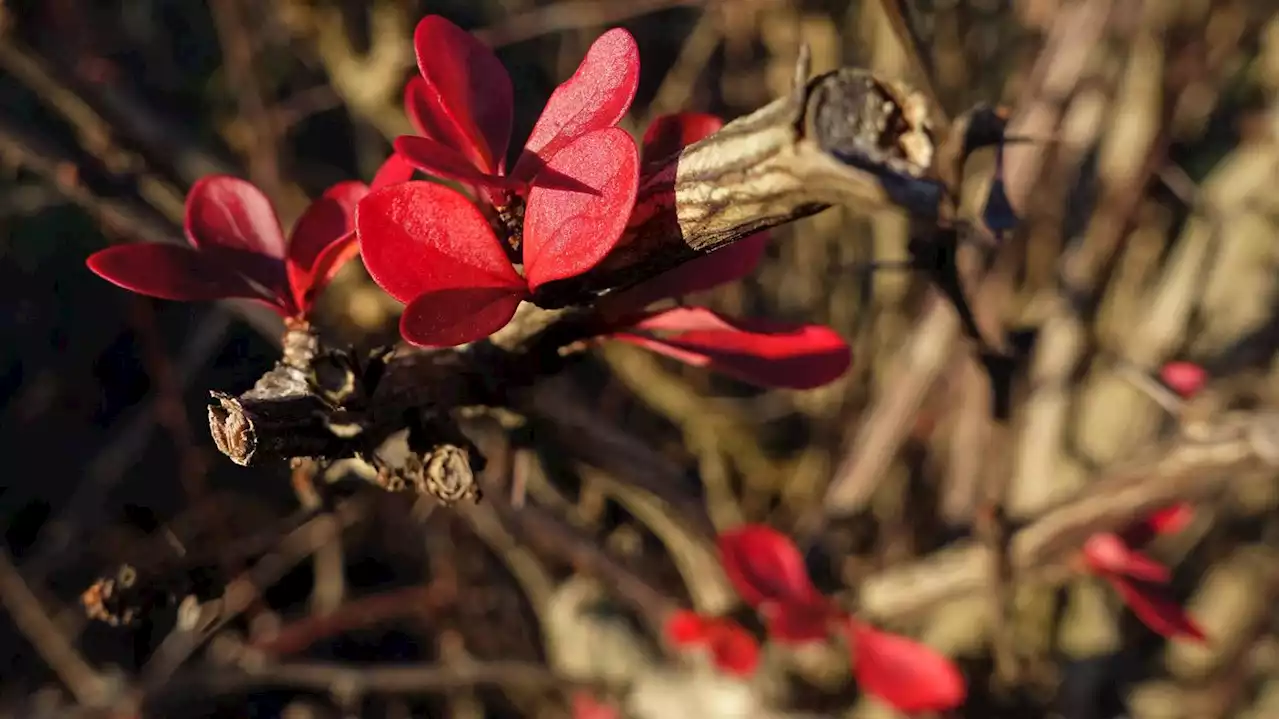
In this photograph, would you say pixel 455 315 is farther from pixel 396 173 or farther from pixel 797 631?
pixel 797 631

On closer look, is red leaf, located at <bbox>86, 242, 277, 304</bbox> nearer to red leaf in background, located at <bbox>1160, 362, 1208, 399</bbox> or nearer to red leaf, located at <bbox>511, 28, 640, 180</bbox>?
red leaf, located at <bbox>511, 28, 640, 180</bbox>

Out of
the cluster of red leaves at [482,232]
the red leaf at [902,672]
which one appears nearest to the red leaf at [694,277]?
the cluster of red leaves at [482,232]

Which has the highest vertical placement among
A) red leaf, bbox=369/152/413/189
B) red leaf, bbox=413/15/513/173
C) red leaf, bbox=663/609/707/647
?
red leaf, bbox=413/15/513/173

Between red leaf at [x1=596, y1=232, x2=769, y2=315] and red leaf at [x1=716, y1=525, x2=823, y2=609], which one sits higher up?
red leaf at [x1=596, y1=232, x2=769, y2=315]

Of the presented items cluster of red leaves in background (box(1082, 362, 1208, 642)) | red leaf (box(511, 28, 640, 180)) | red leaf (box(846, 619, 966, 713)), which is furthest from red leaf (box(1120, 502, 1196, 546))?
red leaf (box(511, 28, 640, 180))

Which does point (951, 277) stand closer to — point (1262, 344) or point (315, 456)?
point (315, 456)

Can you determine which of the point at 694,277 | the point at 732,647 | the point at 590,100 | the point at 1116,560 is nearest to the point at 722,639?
the point at 732,647

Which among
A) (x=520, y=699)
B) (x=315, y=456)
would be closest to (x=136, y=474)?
(x=520, y=699)
